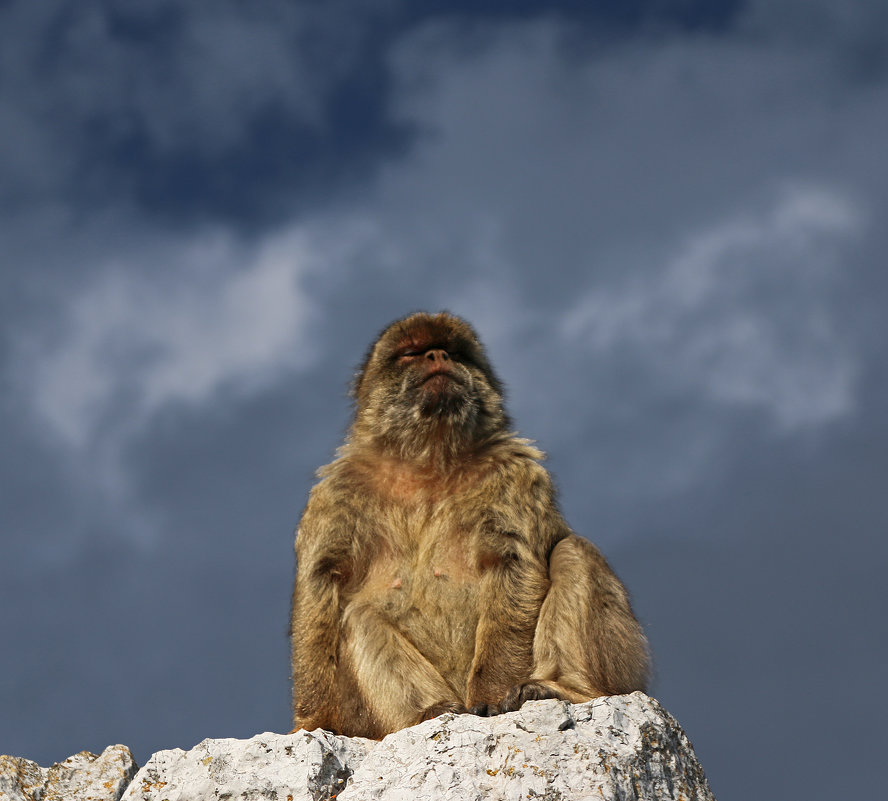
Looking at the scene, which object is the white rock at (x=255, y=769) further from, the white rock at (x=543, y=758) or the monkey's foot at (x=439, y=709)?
the monkey's foot at (x=439, y=709)

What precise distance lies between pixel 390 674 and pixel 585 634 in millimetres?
985

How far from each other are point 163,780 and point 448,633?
5.58ft

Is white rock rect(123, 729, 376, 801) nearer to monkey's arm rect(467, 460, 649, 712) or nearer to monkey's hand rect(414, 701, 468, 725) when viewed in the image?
monkey's hand rect(414, 701, 468, 725)

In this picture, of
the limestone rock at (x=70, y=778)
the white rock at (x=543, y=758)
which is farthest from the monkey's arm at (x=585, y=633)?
the limestone rock at (x=70, y=778)

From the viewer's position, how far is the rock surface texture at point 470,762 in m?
4.86

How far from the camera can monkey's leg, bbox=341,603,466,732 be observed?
6125 millimetres

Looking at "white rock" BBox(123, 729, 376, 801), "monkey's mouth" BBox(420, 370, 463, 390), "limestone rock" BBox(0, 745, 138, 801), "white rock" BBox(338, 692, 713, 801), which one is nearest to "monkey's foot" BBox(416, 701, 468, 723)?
"white rock" BBox(123, 729, 376, 801)

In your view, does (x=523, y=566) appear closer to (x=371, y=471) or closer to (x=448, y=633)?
(x=448, y=633)

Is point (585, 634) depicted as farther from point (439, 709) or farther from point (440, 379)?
point (440, 379)

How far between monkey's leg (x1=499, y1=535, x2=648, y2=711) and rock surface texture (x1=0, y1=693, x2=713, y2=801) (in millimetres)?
665

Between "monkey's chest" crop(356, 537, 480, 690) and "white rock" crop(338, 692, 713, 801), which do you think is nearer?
"white rock" crop(338, 692, 713, 801)

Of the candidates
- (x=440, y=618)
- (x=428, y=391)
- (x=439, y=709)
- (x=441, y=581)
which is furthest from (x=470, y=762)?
(x=428, y=391)

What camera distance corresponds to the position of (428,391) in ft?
23.9

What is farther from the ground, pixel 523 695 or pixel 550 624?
pixel 550 624
